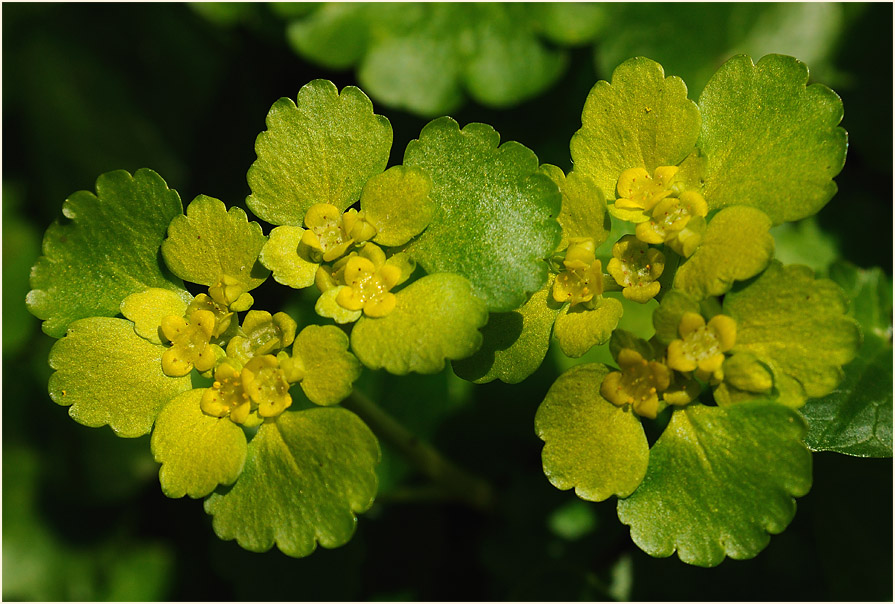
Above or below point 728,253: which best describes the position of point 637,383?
below

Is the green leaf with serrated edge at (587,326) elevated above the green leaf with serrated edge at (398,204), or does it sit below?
below

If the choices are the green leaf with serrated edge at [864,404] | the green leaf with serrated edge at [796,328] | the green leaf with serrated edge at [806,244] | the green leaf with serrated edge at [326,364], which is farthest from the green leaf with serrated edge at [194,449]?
the green leaf with serrated edge at [806,244]

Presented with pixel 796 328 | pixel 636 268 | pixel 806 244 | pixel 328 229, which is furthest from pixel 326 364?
pixel 806 244

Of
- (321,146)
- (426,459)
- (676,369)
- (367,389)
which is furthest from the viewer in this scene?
Result: (367,389)

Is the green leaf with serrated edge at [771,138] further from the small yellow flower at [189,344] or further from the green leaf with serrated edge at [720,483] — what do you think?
the small yellow flower at [189,344]

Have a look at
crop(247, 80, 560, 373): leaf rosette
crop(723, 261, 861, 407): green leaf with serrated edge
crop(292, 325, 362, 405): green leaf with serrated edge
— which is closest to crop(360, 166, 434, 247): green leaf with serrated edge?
crop(247, 80, 560, 373): leaf rosette

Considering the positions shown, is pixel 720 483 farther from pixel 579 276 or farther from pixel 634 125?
pixel 634 125

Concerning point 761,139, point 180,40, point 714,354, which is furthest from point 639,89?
point 180,40

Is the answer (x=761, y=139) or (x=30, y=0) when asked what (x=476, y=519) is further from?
(x=30, y=0)

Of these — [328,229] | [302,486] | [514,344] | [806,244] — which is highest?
[328,229]
